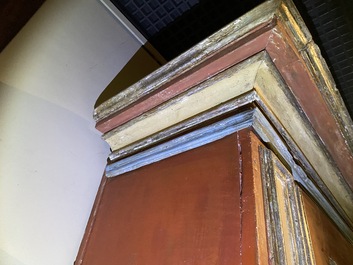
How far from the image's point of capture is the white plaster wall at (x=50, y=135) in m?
0.70

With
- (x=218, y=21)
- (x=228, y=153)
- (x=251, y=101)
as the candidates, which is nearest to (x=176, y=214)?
(x=228, y=153)

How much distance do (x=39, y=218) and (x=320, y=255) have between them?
0.63 meters

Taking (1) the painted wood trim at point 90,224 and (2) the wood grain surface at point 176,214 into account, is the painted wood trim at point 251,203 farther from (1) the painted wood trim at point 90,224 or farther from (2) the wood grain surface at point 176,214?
(1) the painted wood trim at point 90,224

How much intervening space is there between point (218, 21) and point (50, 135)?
2.74 ft

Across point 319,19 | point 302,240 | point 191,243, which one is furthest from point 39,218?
point 319,19

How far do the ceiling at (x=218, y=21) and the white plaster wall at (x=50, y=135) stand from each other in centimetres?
31

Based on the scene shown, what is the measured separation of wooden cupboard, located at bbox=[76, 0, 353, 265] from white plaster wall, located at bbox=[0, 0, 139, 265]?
8 cm

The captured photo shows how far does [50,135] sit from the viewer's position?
82 centimetres

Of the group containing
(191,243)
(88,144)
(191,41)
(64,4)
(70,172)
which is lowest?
(191,243)

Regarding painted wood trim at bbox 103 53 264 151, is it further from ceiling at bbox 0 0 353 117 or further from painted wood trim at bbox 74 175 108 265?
ceiling at bbox 0 0 353 117

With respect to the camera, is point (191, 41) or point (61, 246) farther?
point (191, 41)

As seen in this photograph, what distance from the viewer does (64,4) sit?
105 centimetres

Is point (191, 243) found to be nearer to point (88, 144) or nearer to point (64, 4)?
point (88, 144)

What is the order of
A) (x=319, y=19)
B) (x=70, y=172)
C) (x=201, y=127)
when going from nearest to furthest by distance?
(x=201, y=127), (x=70, y=172), (x=319, y=19)
